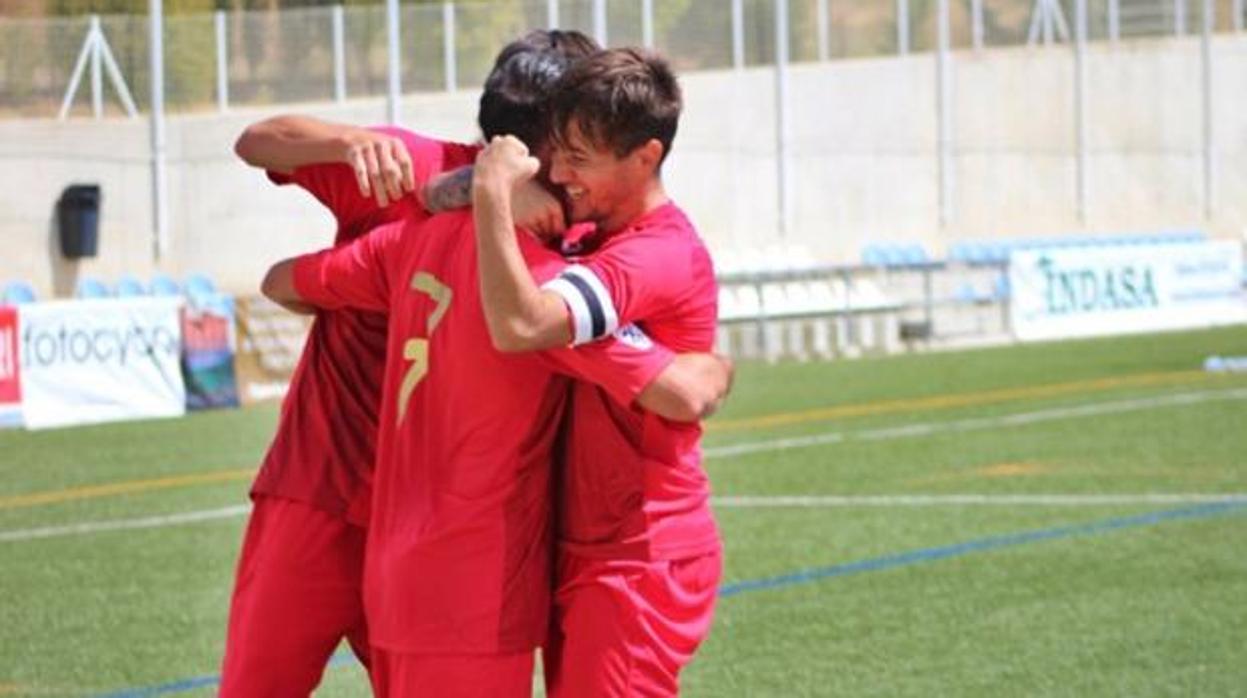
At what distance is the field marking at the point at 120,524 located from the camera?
13.6 meters

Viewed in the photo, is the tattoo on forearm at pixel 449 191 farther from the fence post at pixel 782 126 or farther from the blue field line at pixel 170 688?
the fence post at pixel 782 126

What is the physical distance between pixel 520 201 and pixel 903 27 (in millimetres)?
32036

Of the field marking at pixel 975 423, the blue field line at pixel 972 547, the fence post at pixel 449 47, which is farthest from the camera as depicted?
the fence post at pixel 449 47

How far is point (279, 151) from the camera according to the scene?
5262 millimetres

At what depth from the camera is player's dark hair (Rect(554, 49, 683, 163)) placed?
4.70 meters

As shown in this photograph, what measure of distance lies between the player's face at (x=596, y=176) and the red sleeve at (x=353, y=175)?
432 millimetres

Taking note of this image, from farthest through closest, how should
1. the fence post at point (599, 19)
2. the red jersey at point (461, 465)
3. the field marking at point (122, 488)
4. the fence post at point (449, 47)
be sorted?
1. the fence post at point (599, 19)
2. the fence post at point (449, 47)
3. the field marking at point (122, 488)
4. the red jersey at point (461, 465)

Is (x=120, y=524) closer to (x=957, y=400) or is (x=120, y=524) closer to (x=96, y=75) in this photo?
(x=957, y=400)

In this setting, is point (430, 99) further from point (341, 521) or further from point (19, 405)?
point (341, 521)

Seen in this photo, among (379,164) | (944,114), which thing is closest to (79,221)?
(944,114)

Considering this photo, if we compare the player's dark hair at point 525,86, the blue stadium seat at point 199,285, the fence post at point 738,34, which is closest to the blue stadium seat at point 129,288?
the blue stadium seat at point 199,285

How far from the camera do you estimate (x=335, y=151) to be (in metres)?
5.16

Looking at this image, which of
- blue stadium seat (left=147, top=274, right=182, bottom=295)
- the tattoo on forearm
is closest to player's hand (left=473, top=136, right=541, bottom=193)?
the tattoo on forearm

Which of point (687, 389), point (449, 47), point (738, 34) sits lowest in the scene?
point (687, 389)
